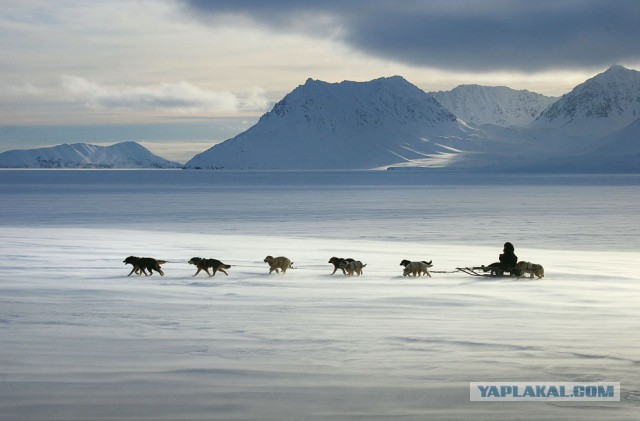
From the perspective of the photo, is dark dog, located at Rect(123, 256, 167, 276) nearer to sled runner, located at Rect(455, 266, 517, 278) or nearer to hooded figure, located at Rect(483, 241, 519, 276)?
sled runner, located at Rect(455, 266, 517, 278)

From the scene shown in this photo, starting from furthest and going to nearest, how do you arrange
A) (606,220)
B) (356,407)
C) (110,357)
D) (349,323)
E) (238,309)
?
(606,220), (238,309), (349,323), (110,357), (356,407)

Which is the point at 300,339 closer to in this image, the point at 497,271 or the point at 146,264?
the point at 146,264

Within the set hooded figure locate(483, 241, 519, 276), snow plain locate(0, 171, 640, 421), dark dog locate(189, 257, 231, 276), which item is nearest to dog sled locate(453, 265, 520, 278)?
hooded figure locate(483, 241, 519, 276)

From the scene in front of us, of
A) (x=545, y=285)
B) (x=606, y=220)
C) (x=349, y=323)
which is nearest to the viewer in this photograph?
(x=349, y=323)

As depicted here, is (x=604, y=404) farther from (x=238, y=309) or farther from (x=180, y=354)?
(x=238, y=309)

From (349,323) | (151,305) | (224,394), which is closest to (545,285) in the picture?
(349,323)

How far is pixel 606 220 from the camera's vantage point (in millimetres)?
48969

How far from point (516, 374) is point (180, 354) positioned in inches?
155

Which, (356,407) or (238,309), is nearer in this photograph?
(356,407)

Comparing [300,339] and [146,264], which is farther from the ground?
[146,264]

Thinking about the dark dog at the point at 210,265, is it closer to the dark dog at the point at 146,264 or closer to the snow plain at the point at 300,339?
the snow plain at the point at 300,339

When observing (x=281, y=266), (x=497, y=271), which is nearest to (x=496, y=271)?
(x=497, y=271)

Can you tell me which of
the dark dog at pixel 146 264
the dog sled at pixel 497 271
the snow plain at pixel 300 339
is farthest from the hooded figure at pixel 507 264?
the dark dog at pixel 146 264

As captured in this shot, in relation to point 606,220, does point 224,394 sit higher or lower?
lower
